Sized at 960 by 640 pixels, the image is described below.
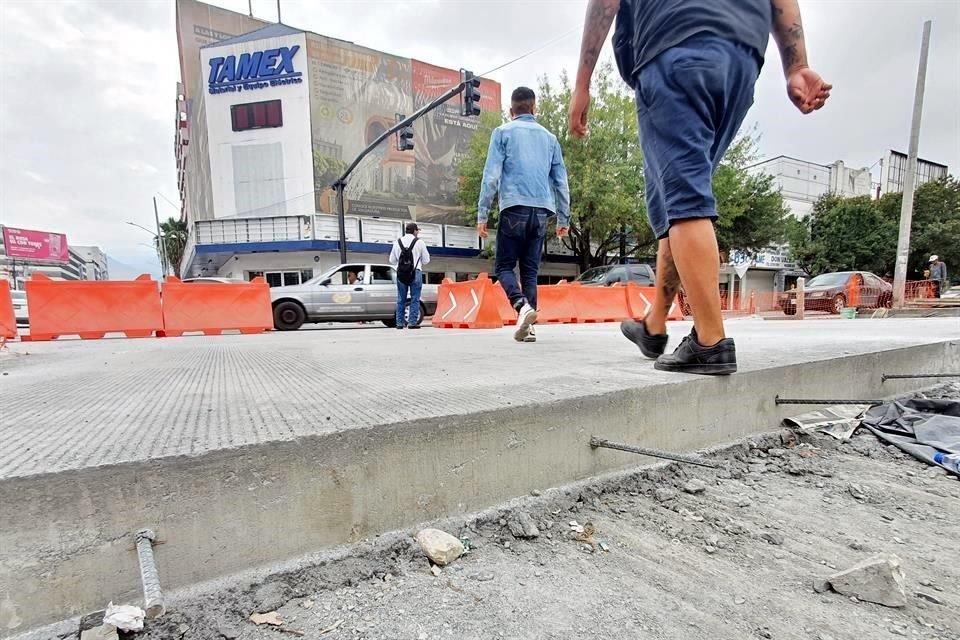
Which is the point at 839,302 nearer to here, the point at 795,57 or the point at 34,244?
the point at 795,57

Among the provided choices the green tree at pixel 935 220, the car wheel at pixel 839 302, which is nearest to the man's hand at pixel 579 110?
the car wheel at pixel 839 302

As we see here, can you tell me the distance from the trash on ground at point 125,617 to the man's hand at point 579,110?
7.73ft

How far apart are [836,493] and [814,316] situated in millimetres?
15261

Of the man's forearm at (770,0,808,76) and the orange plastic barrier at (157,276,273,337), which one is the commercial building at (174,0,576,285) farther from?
the man's forearm at (770,0,808,76)

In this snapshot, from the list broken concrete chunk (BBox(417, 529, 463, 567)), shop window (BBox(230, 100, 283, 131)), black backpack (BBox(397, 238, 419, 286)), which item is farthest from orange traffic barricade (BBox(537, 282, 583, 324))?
shop window (BBox(230, 100, 283, 131))

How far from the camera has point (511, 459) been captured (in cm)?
121

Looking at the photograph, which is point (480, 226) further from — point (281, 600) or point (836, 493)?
point (281, 600)

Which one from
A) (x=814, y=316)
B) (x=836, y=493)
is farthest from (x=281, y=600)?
(x=814, y=316)

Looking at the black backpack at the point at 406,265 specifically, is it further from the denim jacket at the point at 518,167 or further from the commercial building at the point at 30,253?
the commercial building at the point at 30,253

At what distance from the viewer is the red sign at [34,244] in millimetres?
53812

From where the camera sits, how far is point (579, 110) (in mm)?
2344

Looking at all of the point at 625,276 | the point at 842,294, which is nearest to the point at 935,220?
the point at 842,294

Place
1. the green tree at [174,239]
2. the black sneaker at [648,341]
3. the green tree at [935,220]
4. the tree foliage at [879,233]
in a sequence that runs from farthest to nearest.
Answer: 1. the green tree at [174,239]
2. the tree foliage at [879,233]
3. the green tree at [935,220]
4. the black sneaker at [648,341]

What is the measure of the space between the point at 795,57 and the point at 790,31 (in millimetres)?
113
